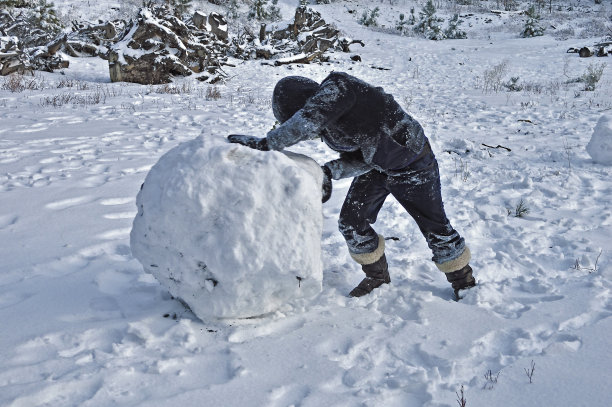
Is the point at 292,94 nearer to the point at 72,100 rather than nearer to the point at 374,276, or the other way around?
the point at 374,276

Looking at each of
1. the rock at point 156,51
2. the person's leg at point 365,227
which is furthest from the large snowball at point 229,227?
the rock at point 156,51

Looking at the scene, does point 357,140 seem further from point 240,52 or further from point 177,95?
point 240,52

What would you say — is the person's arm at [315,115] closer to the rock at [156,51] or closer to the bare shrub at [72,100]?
the bare shrub at [72,100]

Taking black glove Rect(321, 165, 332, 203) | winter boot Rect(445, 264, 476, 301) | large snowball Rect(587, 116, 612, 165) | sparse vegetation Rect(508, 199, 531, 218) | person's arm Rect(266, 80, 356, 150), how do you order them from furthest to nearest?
large snowball Rect(587, 116, 612, 165)
sparse vegetation Rect(508, 199, 531, 218)
winter boot Rect(445, 264, 476, 301)
black glove Rect(321, 165, 332, 203)
person's arm Rect(266, 80, 356, 150)

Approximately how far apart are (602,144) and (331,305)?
4.62 meters

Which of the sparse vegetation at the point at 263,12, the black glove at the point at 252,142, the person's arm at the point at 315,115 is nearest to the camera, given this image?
the person's arm at the point at 315,115

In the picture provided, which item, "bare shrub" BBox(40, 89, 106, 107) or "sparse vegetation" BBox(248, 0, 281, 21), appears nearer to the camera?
"bare shrub" BBox(40, 89, 106, 107)

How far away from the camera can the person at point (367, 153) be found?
Result: 231 cm

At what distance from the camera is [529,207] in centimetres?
438

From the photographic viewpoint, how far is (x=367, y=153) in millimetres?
2523

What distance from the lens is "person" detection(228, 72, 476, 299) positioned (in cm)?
231

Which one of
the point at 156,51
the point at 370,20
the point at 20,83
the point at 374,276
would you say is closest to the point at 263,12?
the point at 370,20

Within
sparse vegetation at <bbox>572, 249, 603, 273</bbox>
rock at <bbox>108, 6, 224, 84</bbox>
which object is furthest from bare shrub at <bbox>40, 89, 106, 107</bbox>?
sparse vegetation at <bbox>572, 249, 603, 273</bbox>

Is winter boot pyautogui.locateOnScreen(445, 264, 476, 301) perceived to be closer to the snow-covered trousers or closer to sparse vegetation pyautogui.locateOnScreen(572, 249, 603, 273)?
the snow-covered trousers
